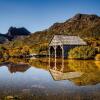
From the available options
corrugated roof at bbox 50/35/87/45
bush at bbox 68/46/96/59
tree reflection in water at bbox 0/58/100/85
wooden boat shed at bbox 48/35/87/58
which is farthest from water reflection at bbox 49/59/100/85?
corrugated roof at bbox 50/35/87/45

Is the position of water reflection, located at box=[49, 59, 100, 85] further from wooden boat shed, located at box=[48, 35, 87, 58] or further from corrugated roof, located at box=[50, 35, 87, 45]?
corrugated roof, located at box=[50, 35, 87, 45]

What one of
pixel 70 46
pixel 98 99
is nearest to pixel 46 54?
pixel 70 46

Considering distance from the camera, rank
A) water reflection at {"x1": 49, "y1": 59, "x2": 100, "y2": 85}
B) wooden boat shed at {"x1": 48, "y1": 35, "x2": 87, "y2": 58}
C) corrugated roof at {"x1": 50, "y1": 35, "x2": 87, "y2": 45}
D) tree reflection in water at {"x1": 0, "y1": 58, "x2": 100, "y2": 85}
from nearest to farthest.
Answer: water reflection at {"x1": 49, "y1": 59, "x2": 100, "y2": 85}, tree reflection in water at {"x1": 0, "y1": 58, "x2": 100, "y2": 85}, wooden boat shed at {"x1": 48, "y1": 35, "x2": 87, "y2": 58}, corrugated roof at {"x1": 50, "y1": 35, "x2": 87, "y2": 45}

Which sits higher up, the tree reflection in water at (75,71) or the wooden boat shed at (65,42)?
the wooden boat shed at (65,42)

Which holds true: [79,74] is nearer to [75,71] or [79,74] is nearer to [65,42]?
[75,71]

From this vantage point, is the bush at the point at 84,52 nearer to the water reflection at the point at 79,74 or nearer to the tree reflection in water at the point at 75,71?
the tree reflection in water at the point at 75,71

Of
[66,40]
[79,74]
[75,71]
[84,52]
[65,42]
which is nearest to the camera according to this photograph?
[79,74]

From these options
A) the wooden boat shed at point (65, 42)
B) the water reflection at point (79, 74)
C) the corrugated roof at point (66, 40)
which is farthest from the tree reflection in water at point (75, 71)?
the corrugated roof at point (66, 40)

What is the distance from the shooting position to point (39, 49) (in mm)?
66250

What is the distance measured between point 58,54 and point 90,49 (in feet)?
58.1

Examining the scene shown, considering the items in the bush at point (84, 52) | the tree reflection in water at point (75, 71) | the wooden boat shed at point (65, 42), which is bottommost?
the tree reflection in water at point (75, 71)

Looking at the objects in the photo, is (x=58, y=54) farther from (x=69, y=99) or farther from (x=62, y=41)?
(x=69, y=99)

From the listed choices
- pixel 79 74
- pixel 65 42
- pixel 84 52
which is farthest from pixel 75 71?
pixel 65 42

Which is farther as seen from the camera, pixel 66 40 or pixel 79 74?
pixel 66 40
